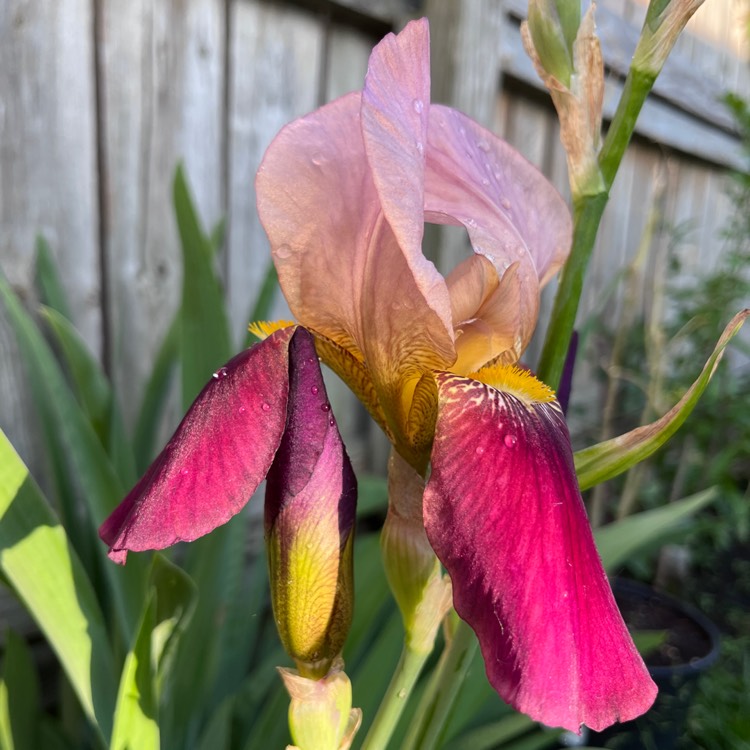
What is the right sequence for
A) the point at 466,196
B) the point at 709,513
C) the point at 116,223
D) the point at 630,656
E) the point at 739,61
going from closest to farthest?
the point at 630,656, the point at 466,196, the point at 116,223, the point at 709,513, the point at 739,61

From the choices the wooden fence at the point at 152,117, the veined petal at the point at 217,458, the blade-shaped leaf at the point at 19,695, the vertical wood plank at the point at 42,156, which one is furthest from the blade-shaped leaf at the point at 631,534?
the vertical wood plank at the point at 42,156

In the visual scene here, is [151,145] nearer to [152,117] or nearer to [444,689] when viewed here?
[152,117]

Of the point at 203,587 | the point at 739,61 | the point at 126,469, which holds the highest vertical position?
the point at 739,61

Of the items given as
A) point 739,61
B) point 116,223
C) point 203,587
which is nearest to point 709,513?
point 203,587

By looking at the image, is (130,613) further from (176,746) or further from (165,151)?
(165,151)

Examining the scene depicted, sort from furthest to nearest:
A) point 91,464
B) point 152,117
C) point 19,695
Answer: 1. point 152,117
2. point 19,695
3. point 91,464

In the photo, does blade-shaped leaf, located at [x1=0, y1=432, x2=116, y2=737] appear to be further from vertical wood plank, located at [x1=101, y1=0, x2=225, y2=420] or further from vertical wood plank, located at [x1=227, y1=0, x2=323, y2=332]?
vertical wood plank, located at [x1=227, y1=0, x2=323, y2=332]

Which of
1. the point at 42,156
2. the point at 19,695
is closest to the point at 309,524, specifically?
the point at 19,695
